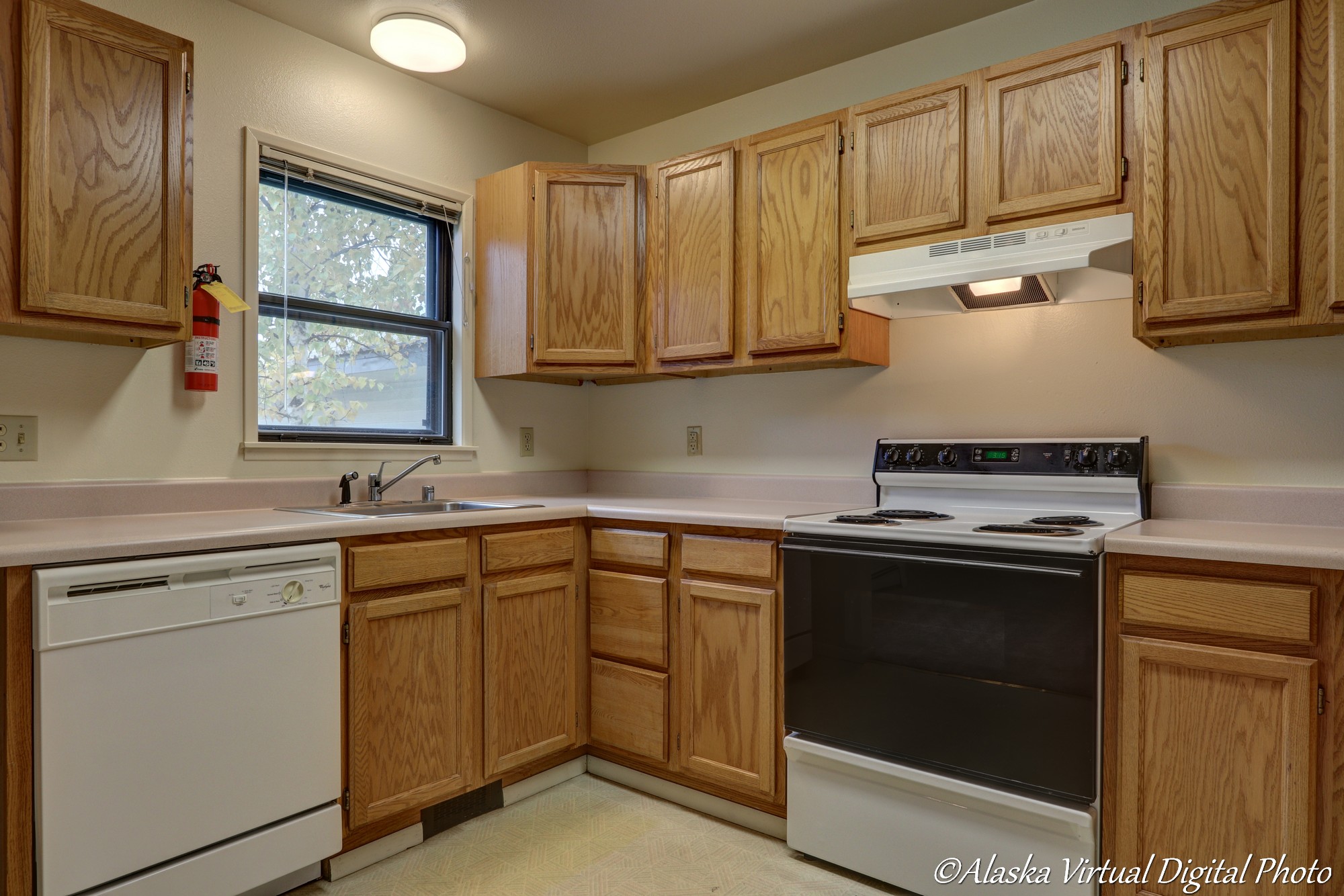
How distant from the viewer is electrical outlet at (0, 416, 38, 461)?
6.53 feet

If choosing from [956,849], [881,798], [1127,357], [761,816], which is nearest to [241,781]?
[761,816]

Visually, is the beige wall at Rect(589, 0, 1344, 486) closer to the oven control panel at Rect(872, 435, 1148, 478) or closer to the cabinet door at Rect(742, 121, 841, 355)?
the oven control panel at Rect(872, 435, 1148, 478)

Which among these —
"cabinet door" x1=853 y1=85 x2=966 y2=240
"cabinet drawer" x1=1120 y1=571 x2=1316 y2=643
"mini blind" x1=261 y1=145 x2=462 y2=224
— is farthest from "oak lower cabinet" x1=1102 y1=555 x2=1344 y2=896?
"mini blind" x1=261 y1=145 x2=462 y2=224

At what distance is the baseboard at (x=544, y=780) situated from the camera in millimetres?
2461

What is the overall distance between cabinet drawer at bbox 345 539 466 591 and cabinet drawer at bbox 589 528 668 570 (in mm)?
489

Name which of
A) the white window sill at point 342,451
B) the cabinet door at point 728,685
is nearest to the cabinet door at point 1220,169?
the cabinet door at point 728,685

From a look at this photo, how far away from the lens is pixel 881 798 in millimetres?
1981

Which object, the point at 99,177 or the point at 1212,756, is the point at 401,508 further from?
the point at 1212,756

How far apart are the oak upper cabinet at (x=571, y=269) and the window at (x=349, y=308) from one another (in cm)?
29

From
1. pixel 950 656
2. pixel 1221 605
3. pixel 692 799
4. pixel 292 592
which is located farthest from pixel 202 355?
pixel 1221 605

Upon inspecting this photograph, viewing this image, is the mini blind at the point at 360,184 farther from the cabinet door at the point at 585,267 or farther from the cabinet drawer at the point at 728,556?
the cabinet drawer at the point at 728,556

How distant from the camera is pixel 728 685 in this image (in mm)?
2303

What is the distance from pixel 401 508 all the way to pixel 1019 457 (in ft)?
6.47

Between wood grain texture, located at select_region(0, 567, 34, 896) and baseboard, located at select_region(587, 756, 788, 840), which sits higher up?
wood grain texture, located at select_region(0, 567, 34, 896)
